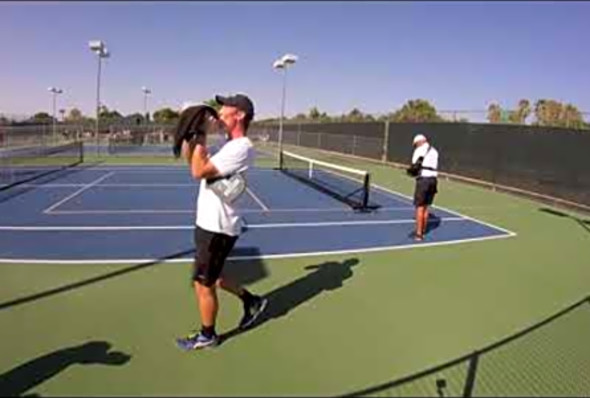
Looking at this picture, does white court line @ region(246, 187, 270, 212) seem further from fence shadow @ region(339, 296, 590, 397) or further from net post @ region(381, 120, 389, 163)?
net post @ region(381, 120, 389, 163)

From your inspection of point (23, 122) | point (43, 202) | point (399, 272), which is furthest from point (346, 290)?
point (23, 122)

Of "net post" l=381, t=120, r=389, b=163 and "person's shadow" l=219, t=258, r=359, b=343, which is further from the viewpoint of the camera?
"net post" l=381, t=120, r=389, b=163

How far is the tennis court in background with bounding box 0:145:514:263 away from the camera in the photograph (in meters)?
8.40

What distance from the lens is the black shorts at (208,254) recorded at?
4.43 metres

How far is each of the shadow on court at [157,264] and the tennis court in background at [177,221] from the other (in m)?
0.12

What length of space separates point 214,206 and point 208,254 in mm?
377

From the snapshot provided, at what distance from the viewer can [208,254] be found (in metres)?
4.44

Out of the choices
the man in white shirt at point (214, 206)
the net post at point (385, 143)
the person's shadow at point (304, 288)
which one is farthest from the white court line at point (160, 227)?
the net post at point (385, 143)

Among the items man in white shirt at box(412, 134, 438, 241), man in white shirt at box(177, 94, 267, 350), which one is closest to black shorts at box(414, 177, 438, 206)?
man in white shirt at box(412, 134, 438, 241)

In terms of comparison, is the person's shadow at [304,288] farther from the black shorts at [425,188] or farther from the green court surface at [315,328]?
the black shorts at [425,188]

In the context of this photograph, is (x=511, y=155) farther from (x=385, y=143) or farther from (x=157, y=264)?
(x=157, y=264)

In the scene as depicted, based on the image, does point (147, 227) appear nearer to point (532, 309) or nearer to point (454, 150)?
point (532, 309)

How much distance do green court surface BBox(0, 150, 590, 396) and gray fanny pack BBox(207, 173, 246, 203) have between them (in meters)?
1.26

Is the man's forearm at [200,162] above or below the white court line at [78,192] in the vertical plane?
above
